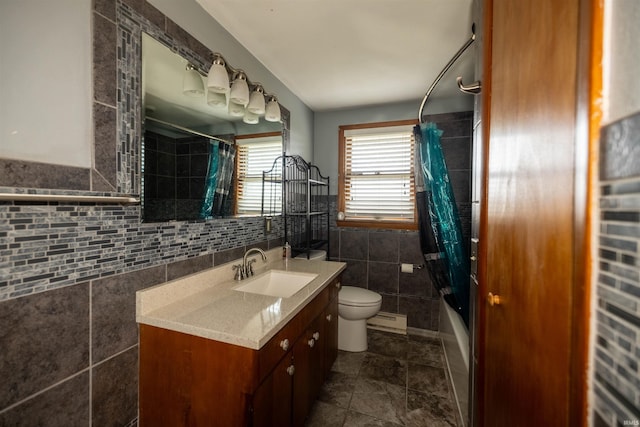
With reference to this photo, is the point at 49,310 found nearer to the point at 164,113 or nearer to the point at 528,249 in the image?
the point at 164,113

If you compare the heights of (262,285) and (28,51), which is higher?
(28,51)

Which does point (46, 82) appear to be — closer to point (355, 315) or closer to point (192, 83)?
point (192, 83)

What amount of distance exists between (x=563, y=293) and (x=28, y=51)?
1.52 m

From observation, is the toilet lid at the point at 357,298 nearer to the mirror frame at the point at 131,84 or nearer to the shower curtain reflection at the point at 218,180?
the shower curtain reflection at the point at 218,180

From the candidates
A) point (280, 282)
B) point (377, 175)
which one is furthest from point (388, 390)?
point (377, 175)

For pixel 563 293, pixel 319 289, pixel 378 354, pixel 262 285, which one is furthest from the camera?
pixel 378 354

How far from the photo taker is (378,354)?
2.30 m

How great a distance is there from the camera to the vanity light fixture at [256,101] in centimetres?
180

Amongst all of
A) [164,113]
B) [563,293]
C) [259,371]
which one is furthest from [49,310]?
[563,293]

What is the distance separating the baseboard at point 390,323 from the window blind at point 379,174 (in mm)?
1019

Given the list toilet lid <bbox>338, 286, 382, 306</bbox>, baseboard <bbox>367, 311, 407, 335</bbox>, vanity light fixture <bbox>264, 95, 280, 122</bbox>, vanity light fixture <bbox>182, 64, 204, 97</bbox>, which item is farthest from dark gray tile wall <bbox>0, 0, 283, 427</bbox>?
baseboard <bbox>367, 311, 407, 335</bbox>

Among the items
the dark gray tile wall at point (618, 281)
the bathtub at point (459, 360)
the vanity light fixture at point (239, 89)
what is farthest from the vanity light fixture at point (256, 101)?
the bathtub at point (459, 360)

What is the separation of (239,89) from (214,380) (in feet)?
5.09

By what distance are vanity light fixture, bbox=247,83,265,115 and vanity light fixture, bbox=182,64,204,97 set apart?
392 millimetres
